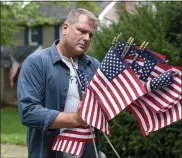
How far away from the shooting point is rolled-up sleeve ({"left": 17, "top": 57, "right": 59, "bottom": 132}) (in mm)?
2627

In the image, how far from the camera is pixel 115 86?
9.12 feet

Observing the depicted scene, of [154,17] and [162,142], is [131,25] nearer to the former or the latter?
[154,17]

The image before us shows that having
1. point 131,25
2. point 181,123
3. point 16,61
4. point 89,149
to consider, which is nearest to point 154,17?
point 131,25

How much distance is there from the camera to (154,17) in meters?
6.53

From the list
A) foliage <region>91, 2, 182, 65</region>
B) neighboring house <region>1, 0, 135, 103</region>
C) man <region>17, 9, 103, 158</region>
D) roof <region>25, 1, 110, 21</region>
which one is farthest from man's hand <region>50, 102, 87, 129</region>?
neighboring house <region>1, 0, 135, 103</region>

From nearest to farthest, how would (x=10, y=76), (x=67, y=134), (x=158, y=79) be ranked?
(x=158, y=79) → (x=67, y=134) → (x=10, y=76)

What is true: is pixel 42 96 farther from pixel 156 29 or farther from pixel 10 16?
pixel 10 16

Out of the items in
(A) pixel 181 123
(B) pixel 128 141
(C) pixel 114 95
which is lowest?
(B) pixel 128 141

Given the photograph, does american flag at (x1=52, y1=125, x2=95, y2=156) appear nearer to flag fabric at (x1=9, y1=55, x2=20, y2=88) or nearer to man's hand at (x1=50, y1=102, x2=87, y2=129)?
man's hand at (x1=50, y1=102, x2=87, y2=129)

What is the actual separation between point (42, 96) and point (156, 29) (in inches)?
150

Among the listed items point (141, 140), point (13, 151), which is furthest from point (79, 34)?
point (13, 151)

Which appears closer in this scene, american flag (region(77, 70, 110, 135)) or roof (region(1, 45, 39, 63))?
american flag (region(77, 70, 110, 135))

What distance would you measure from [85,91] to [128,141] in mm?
3640

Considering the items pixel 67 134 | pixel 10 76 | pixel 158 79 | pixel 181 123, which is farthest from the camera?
pixel 10 76
